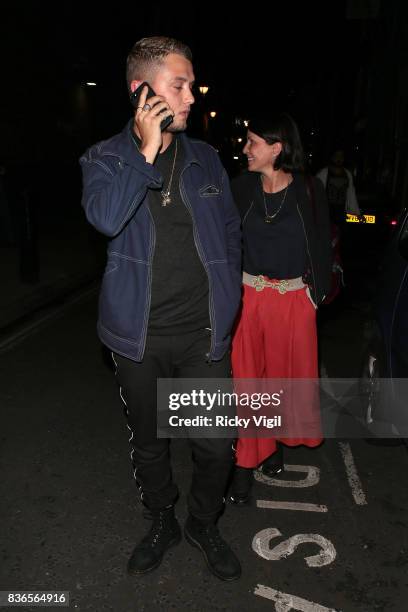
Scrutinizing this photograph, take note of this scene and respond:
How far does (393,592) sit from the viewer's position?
8.61 feet

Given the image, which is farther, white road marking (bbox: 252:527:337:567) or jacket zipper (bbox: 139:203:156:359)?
white road marking (bbox: 252:527:337:567)

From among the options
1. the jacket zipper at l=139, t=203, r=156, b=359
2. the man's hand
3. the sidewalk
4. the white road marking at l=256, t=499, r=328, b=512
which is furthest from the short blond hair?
the sidewalk

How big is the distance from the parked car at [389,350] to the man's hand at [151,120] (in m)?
1.79

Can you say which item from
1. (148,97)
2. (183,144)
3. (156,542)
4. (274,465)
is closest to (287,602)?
(156,542)

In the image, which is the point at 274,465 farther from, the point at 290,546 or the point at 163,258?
the point at 163,258

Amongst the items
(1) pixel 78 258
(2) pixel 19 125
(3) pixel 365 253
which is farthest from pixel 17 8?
(3) pixel 365 253

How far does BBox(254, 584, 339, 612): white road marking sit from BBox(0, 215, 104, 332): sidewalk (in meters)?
4.78

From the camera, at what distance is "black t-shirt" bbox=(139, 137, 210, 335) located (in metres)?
2.34

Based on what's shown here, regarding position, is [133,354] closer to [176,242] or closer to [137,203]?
[176,242]

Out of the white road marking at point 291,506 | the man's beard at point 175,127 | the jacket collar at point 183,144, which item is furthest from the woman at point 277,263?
the man's beard at point 175,127

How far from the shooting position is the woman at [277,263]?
3021 millimetres

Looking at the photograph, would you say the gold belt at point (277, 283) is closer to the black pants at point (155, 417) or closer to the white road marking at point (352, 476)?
the black pants at point (155, 417)

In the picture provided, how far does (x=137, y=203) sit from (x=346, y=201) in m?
6.46

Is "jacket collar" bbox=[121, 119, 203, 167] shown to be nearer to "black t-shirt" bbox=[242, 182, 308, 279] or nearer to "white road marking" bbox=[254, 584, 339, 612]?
"black t-shirt" bbox=[242, 182, 308, 279]
